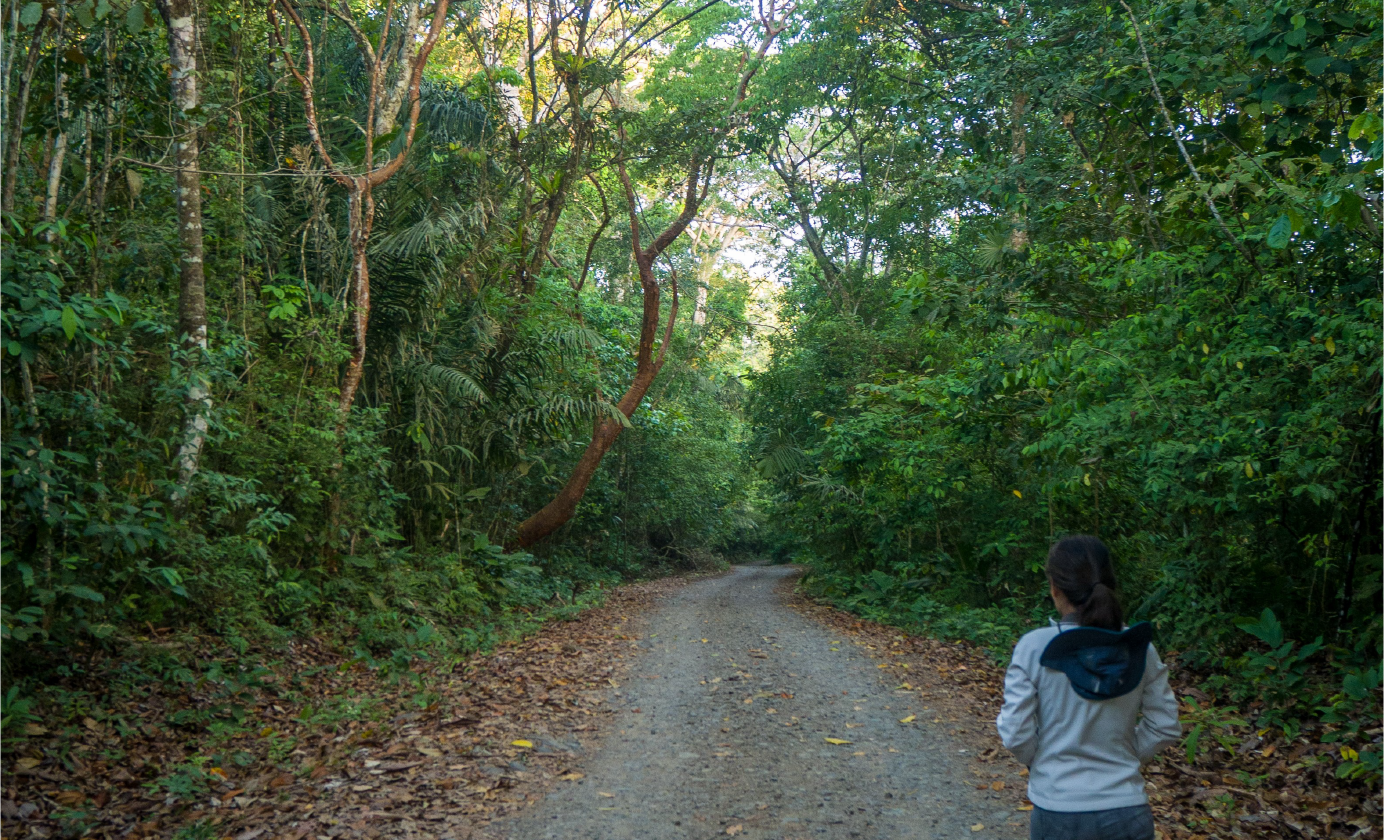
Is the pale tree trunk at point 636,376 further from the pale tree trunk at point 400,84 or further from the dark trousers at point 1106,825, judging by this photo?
the dark trousers at point 1106,825

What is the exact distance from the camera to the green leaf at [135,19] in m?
5.94

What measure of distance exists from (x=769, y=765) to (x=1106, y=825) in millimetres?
3411

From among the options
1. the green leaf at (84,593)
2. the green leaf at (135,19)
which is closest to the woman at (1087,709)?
the green leaf at (84,593)

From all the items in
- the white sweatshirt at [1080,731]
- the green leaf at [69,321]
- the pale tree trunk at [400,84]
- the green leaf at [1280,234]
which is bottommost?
the white sweatshirt at [1080,731]

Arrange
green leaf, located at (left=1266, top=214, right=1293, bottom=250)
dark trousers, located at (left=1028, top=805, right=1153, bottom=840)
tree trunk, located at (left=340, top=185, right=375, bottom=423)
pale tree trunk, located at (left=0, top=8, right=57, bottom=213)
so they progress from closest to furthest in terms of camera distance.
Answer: dark trousers, located at (left=1028, top=805, right=1153, bottom=840), green leaf, located at (left=1266, top=214, right=1293, bottom=250), pale tree trunk, located at (left=0, top=8, right=57, bottom=213), tree trunk, located at (left=340, top=185, right=375, bottom=423)

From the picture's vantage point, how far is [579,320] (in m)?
15.5

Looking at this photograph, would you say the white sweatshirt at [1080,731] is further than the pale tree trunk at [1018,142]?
No

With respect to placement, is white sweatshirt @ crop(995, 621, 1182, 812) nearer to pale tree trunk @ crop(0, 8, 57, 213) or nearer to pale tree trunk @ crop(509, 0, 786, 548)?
pale tree trunk @ crop(0, 8, 57, 213)

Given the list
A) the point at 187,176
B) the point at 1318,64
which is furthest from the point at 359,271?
the point at 1318,64

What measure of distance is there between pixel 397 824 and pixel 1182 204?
679cm

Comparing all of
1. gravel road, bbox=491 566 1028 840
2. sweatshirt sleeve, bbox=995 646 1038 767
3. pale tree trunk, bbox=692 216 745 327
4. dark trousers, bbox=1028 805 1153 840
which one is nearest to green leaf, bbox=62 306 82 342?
gravel road, bbox=491 566 1028 840

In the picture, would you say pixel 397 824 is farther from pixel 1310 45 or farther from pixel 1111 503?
pixel 1111 503

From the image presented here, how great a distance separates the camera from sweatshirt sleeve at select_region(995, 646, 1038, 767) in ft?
8.56

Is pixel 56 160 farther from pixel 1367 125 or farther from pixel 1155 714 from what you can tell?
pixel 1367 125
